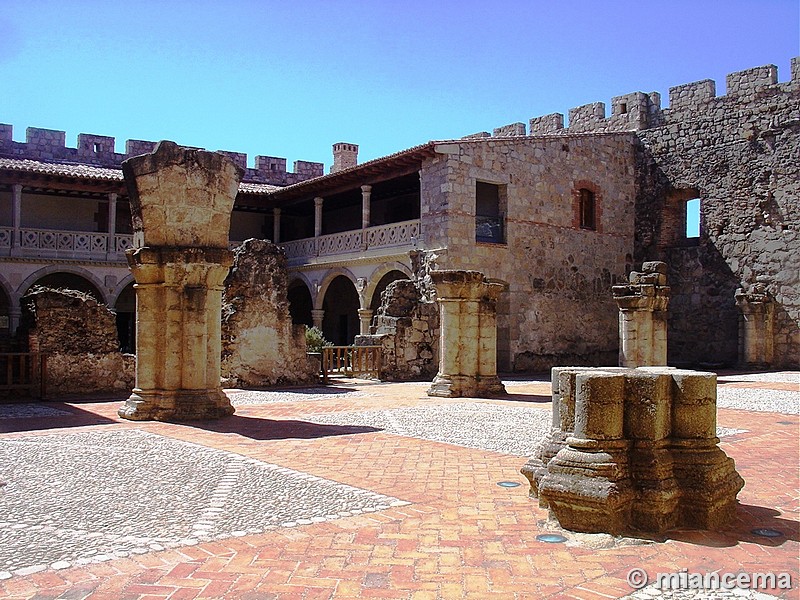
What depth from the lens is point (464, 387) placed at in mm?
14398

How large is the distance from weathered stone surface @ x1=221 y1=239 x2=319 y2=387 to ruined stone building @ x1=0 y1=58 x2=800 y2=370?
22.3ft

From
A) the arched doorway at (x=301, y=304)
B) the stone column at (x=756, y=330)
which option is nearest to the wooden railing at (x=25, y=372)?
the arched doorway at (x=301, y=304)

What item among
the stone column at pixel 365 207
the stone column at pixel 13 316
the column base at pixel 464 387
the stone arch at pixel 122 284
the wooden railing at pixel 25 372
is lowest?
the column base at pixel 464 387

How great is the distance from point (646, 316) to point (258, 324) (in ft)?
27.7

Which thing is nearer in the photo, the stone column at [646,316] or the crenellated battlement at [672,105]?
the stone column at [646,316]

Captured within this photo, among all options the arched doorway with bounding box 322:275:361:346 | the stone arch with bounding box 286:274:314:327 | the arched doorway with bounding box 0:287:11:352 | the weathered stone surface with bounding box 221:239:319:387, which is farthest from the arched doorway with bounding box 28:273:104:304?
the weathered stone surface with bounding box 221:239:319:387

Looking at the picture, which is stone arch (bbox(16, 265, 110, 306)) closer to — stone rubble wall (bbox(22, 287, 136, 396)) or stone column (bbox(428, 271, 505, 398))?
stone rubble wall (bbox(22, 287, 136, 396))

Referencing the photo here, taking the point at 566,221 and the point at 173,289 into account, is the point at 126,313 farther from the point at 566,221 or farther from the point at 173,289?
the point at 173,289

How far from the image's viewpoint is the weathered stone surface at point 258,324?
1557 cm

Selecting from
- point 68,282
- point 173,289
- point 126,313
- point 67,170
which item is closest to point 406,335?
point 173,289

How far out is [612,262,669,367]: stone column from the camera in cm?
1688

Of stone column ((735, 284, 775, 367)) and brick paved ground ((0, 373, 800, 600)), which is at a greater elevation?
stone column ((735, 284, 775, 367))

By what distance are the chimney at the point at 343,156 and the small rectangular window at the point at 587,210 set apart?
12141 mm

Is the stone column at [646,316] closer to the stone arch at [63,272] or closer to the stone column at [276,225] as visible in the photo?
the stone column at [276,225]
